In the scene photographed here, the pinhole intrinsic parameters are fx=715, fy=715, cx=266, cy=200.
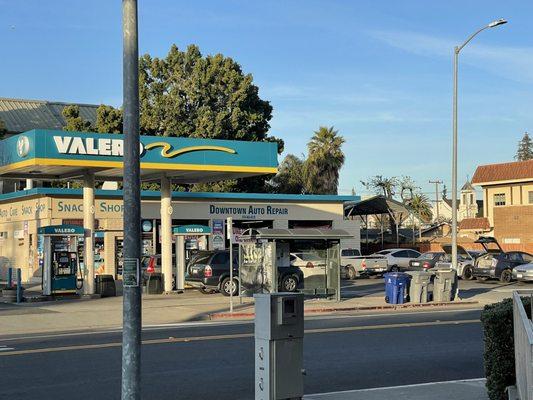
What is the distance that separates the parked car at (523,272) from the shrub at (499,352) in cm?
2783

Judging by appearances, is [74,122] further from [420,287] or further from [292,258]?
[420,287]

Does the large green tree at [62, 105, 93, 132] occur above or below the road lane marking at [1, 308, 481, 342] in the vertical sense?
above

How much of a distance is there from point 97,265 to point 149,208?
3.91 m

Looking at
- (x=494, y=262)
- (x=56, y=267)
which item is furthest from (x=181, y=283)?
(x=494, y=262)

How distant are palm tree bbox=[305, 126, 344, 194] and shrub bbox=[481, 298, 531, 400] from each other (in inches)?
1856

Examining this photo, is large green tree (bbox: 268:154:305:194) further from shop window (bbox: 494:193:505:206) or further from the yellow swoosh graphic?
the yellow swoosh graphic

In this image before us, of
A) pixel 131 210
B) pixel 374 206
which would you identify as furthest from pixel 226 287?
pixel 374 206

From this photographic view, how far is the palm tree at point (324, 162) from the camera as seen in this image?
5612 cm

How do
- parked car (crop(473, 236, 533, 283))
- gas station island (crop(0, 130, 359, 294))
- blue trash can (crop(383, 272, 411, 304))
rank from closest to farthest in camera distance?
blue trash can (crop(383, 272, 411, 304)) < gas station island (crop(0, 130, 359, 294)) < parked car (crop(473, 236, 533, 283))

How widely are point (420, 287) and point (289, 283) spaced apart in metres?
4.53

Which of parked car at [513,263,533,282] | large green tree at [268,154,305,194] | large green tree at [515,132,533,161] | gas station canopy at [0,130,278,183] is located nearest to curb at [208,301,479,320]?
gas station canopy at [0,130,278,183]

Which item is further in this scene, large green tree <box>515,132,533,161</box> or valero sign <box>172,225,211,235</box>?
large green tree <box>515,132,533,161</box>

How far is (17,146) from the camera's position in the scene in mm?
24922

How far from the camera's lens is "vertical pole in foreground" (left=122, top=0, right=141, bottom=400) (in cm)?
619
